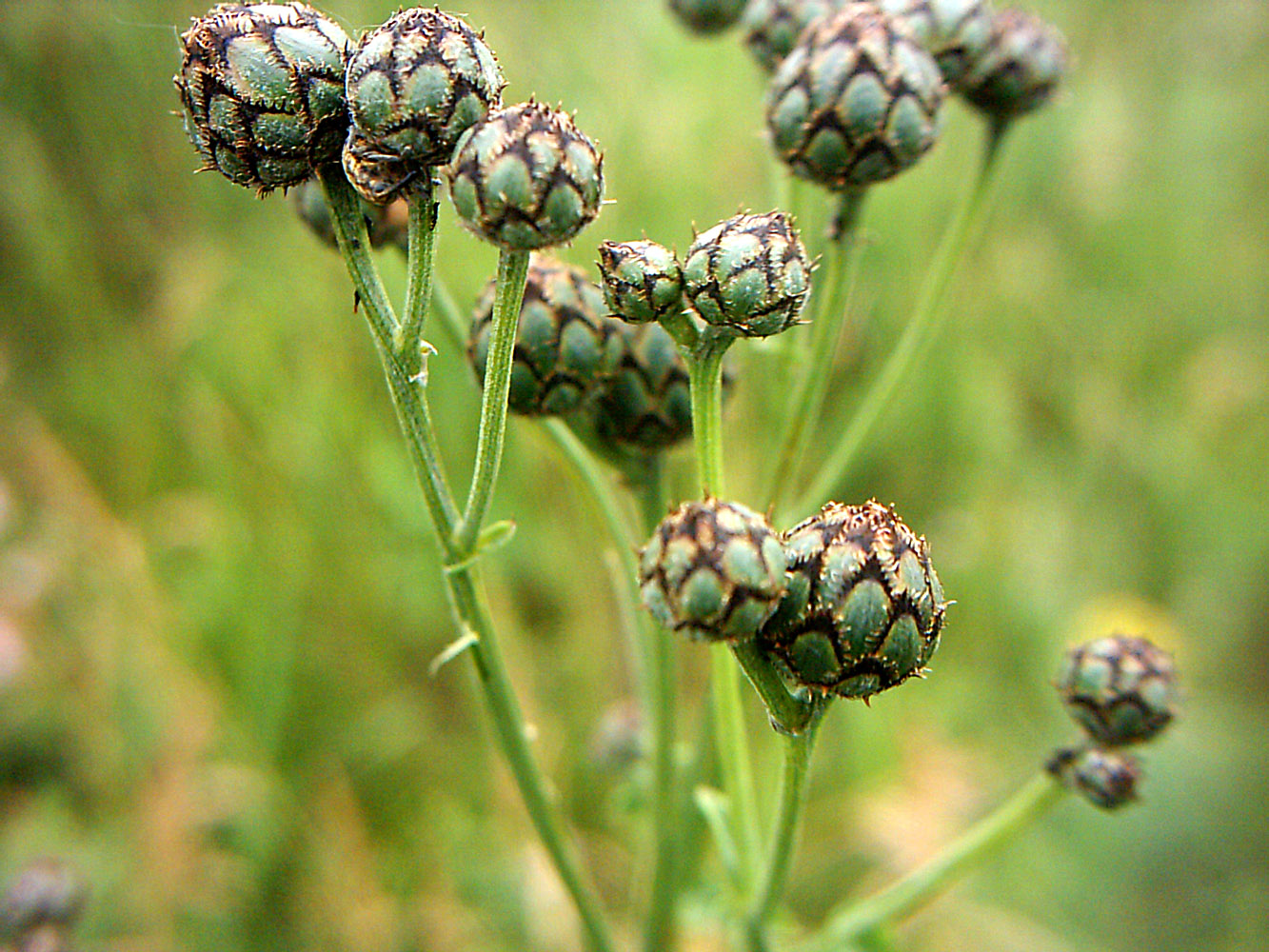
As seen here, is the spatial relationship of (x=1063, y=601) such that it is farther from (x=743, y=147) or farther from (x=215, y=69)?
(x=215, y=69)

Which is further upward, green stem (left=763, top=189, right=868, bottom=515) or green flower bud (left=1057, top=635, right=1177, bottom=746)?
green stem (left=763, top=189, right=868, bottom=515)

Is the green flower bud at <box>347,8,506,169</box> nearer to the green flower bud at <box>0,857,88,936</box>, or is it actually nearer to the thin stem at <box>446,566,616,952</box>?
the thin stem at <box>446,566,616,952</box>

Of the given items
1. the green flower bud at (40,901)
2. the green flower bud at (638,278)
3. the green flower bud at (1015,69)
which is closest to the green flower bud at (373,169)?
the green flower bud at (638,278)

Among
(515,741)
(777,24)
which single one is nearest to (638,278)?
(515,741)

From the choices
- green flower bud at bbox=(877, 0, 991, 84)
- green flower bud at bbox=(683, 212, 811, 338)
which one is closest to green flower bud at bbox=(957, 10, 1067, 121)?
green flower bud at bbox=(877, 0, 991, 84)

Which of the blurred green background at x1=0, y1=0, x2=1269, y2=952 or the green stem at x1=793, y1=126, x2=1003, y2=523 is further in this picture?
the blurred green background at x1=0, y1=0, x2=1269, y2=952

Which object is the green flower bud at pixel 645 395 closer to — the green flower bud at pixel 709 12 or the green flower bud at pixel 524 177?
the green flower bud at pixel 524 177
